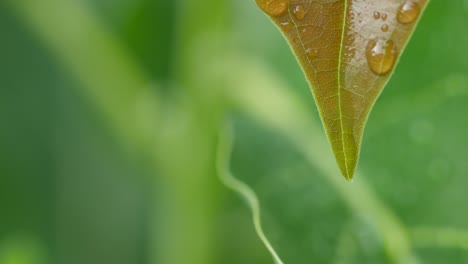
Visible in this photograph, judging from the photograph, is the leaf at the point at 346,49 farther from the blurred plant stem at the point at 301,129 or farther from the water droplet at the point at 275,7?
the blurred plant stem at the point at 301,129

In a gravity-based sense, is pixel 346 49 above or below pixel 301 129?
above

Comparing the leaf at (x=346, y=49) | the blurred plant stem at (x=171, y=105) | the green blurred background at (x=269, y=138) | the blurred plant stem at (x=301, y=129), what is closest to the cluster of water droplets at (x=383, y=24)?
the leaf at (x=346, y=49)

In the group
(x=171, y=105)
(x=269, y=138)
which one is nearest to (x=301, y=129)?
(x=269, y=138)

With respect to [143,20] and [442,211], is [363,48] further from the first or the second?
[143,20]

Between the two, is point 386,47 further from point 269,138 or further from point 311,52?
point 269,138

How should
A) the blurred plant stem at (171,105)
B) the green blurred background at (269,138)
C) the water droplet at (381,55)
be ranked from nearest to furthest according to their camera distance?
the water droplet at (381,55), the green blurred background at (269,138), the blurred plant stem at (171,105)

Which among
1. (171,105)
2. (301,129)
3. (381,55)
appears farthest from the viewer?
(171,105)

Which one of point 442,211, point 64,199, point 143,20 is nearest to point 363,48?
point 442,211

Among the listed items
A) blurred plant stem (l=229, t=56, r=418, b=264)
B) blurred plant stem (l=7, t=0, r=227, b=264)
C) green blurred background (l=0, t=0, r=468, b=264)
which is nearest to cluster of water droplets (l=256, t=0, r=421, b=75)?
green blurred background (l=0, t=0, r=468, b=264)
